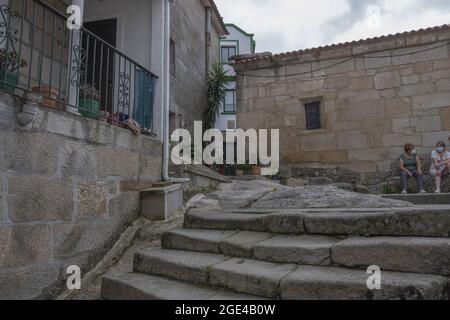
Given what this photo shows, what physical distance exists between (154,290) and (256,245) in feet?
2.60

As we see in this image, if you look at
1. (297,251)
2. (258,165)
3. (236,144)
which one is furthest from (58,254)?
(236,144)

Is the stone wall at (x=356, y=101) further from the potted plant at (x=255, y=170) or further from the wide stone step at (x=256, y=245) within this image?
the wide stone step at (x=256, y=245)

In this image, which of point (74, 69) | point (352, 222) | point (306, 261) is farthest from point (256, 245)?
point (74, 69)

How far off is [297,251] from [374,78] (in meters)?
7.41

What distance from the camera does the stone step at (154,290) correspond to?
2219 mm

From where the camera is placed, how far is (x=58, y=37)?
15.7 feet

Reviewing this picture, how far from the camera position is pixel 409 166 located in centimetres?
755

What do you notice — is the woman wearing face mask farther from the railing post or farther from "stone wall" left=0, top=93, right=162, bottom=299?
the railing post

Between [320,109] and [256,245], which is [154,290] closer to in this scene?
[256,245]

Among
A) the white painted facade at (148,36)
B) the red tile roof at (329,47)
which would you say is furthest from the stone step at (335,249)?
the red tile roof at (329,47)

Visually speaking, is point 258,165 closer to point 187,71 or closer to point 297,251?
point 187,71

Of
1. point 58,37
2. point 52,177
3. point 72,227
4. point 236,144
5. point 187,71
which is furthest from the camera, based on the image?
point 187,71

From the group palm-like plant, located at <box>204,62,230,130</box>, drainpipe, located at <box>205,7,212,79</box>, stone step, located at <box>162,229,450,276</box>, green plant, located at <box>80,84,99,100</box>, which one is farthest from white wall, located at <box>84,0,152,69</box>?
drainpipe, located at <box>205,7,212,79</box>

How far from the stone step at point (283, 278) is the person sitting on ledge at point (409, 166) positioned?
5982 mm
